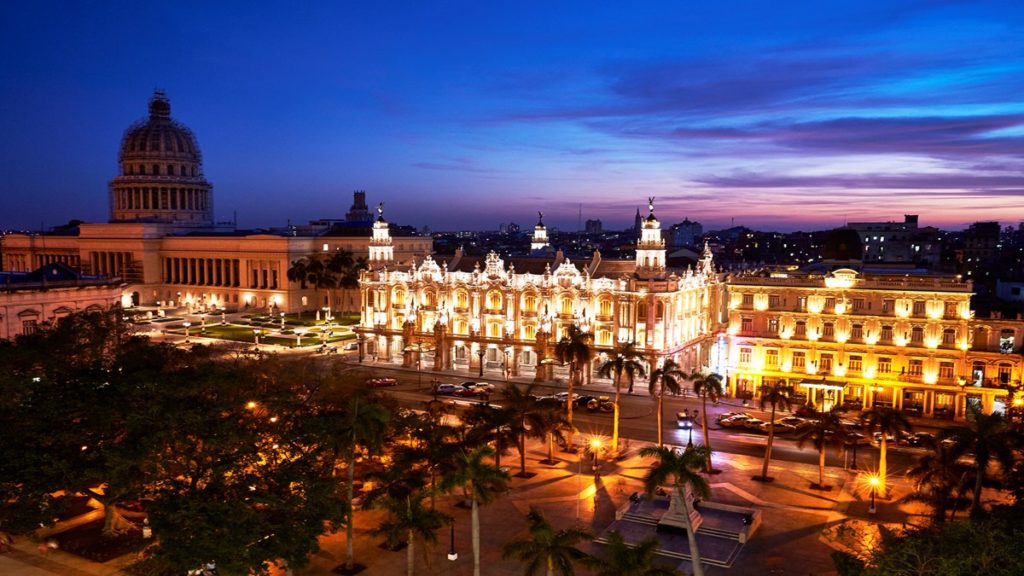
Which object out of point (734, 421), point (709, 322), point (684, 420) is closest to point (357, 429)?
point (684, 420)

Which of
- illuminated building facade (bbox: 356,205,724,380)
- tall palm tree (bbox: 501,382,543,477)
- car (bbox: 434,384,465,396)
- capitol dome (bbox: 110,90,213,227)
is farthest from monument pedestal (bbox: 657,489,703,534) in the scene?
capitol dome (bbox: 110,90,213,227)

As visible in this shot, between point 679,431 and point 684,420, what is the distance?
1866 millimetres

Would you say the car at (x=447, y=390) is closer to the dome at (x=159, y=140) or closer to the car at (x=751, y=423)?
the car at (x=751, y=423)

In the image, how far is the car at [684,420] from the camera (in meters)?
66.5

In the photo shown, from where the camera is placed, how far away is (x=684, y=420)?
6788 centimetres

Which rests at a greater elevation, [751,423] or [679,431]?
[751,423]

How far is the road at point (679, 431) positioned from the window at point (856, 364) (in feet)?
34.2

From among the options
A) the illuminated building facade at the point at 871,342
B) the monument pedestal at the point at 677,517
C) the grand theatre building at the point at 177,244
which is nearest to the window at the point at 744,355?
the illuminated building facade at the point at 871,342

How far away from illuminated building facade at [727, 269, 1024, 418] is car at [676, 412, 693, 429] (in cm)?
1182

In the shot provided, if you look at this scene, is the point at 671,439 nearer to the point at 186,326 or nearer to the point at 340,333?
the point at 340,333

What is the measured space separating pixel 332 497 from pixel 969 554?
86.0 ft

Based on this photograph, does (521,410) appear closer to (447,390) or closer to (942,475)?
(942,475)

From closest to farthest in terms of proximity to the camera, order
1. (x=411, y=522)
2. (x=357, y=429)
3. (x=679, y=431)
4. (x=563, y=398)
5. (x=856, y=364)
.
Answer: (x=411, y=522) < (x=357, y=429) < (x=679, y=431) < (x=563, y=398) < (x=856, y=364)

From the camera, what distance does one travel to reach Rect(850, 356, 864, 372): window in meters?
74.6
